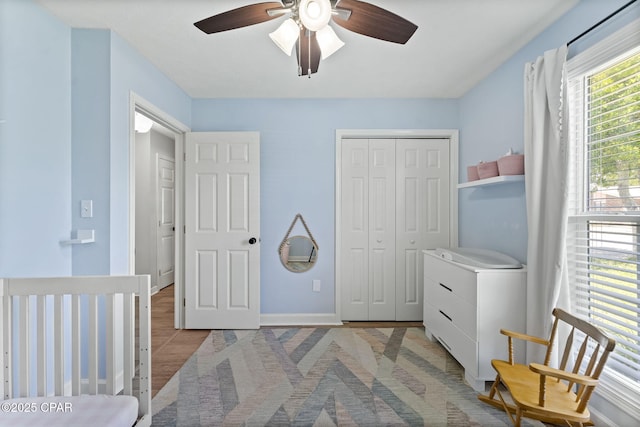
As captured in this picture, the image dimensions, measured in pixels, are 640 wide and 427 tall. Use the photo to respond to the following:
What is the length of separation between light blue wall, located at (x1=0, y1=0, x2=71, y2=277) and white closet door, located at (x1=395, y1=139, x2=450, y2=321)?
2.88 metres

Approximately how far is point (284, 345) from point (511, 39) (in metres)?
3.02

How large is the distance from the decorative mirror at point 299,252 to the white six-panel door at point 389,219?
323mm

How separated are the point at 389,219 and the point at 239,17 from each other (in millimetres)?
2426

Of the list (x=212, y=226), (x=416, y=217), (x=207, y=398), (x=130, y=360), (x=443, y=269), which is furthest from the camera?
(x=416, y=217)

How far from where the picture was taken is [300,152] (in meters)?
3.24

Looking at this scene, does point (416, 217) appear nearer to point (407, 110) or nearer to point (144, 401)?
point (407, 110)

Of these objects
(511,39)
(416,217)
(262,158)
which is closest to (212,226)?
(262,158)

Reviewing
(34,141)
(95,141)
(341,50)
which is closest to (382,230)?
(341,50)

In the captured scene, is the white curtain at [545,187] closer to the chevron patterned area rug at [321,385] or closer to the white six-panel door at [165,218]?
the chevron patterned area rug at [321,385]

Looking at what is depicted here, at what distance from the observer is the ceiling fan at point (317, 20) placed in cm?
130

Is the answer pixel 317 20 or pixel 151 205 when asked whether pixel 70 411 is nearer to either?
pixel 317 20

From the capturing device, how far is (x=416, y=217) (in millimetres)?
3299

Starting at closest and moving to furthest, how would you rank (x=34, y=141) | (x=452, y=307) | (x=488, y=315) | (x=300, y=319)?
(x=34, y=141) → (x=488, y=315) → (x=452, y=307) → (x=300, y=319)

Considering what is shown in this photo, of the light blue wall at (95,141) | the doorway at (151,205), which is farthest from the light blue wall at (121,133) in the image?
the doorway at (151,205)
